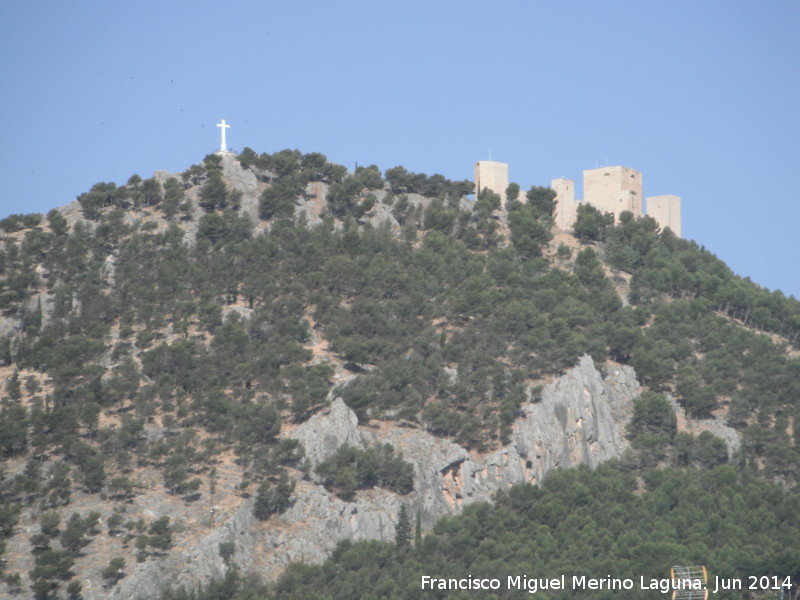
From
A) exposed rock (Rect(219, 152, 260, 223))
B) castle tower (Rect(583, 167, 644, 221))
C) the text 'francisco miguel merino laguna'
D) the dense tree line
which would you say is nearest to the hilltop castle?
castle tower (Rect(583, 167, 644, 221))

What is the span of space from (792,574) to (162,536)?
85.4ft

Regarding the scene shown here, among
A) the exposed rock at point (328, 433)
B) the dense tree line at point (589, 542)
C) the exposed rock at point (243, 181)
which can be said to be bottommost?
the dense tree line at point (589, 542)

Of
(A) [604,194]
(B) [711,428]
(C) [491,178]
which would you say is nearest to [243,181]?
(C) [491,178]

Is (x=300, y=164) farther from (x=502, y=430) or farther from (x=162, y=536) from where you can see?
(x=162, y=536)

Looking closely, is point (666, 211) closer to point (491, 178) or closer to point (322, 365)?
point (491, 178)

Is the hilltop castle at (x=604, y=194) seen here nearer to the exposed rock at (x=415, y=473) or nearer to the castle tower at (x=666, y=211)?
the castle tower at (x=666, y=211)

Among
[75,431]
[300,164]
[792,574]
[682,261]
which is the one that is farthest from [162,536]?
[682,261]

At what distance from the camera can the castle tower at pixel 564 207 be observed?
9781 cm

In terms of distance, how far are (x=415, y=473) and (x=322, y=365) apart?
7.32m

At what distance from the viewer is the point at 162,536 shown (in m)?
60.7

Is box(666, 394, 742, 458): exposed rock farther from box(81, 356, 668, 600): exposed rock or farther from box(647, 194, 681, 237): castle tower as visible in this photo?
box(647, 194, 681, 237): castle tower

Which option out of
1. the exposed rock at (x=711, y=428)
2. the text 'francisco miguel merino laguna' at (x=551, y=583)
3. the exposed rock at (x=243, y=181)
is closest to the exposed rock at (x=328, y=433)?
the text 'francisco miguel merino laguna' at (x=551, y=583)

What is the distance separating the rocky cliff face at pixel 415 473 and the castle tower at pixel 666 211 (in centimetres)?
2220

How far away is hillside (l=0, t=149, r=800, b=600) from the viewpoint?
63.6 m
